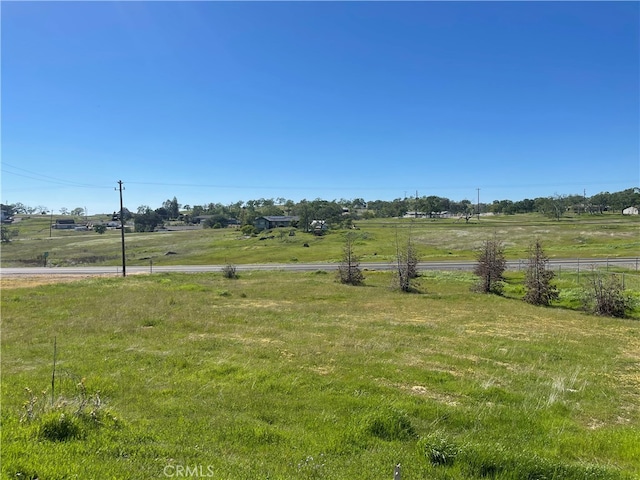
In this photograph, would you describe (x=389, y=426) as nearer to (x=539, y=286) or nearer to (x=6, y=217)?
(x=539, y=286)

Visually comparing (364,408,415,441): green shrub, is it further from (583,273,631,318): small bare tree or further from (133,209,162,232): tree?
(133,209,162,232): tree

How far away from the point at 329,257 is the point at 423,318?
43.6m

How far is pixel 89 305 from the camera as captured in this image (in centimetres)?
2322

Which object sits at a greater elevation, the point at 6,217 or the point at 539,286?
the point at 6,217

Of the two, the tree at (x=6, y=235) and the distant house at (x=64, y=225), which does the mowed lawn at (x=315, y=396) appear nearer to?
the tree at (x=6, y=235)

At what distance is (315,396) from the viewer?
878 centimetres

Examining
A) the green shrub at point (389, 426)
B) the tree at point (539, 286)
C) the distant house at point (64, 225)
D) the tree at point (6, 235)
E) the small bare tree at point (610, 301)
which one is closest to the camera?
the green shrub at point (389, 426)

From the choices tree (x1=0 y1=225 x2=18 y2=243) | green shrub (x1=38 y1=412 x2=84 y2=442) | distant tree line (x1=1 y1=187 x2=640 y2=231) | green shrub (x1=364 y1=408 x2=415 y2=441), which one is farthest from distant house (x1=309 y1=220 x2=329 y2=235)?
green shrub (x1=38 y1=412 x2=84 y2=442)

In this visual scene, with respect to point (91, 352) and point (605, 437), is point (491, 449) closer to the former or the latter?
point (605, 437)

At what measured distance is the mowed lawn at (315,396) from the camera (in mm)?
5598

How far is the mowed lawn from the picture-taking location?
560 centimetres

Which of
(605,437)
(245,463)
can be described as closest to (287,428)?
(245,463)

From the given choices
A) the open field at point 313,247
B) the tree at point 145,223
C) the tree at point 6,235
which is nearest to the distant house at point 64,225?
the tree at point 145,223

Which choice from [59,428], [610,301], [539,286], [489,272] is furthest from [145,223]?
[59,428]
